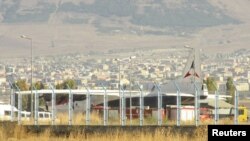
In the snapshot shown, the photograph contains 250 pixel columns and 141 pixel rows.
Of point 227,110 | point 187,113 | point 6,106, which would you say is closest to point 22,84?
point 6,106

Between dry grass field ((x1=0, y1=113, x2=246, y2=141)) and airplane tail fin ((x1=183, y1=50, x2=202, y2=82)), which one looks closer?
dry grass field ((x1=0, y1=113, x2=246, y2=141))

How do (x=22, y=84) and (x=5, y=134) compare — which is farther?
(x=22, y=84)

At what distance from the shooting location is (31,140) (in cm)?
4706

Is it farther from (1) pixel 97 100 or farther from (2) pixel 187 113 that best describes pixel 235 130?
(1) pixel 97 100

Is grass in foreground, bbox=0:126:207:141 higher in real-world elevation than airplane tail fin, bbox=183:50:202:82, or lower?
lower

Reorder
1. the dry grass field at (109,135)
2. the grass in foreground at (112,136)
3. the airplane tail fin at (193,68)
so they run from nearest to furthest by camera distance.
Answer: the grass in foreground at (112,136)
the dry grass field at (109,135)
the airplane tail fin at (193,68)

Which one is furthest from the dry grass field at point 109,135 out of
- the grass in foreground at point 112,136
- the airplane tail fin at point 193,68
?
the airplane tail fin at point 193,68

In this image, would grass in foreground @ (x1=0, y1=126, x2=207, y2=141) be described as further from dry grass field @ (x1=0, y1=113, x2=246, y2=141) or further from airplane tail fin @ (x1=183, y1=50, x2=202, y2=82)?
airplane tail fin @ (x1=183, y1=50, x2=202, y2=82)

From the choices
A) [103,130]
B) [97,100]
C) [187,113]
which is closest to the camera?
[103,130]

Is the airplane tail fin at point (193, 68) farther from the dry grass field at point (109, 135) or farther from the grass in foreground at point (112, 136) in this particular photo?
the grass in foreground at point (112, 136)

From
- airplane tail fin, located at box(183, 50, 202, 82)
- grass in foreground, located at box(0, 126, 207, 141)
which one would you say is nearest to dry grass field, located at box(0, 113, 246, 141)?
grass in foreground, located at box(0, 126, 207, 141)

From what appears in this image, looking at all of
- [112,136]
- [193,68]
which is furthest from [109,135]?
[193,68]

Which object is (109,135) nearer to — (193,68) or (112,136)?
(112,136)

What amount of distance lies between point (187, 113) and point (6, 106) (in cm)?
2962
